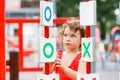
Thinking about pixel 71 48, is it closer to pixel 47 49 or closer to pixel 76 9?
pixel 47 49

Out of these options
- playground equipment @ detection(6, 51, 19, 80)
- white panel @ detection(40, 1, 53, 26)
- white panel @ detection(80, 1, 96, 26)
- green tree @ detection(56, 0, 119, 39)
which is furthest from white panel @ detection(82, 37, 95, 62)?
green tree @ detection(56, 0, 119, 39)

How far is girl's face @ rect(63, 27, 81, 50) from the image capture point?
3715 mm

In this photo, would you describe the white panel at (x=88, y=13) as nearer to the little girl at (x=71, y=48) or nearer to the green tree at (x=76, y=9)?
the little girl at (x=71, y=48)

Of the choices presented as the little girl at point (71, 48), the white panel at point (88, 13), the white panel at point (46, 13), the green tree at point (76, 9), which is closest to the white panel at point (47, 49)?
the white panel at point (46, 13)

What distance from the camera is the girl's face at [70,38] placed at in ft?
12.2

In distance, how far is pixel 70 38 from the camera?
3.73m

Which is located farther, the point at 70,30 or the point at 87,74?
the point at 70,30

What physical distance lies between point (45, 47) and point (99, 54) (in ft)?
36.7

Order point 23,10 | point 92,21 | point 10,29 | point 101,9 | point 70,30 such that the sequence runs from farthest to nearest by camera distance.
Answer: point 101,9 < point 23,10 < point 10,29 < point 70,30 < point 92,21

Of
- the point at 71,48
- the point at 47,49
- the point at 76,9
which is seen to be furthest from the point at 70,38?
the point at 76,9

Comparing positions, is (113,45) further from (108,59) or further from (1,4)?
(1,4)

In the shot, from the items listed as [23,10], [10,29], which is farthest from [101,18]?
[10,29]

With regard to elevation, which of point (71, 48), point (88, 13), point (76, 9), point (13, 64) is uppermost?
point (76, 9)

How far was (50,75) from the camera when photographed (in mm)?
2936
